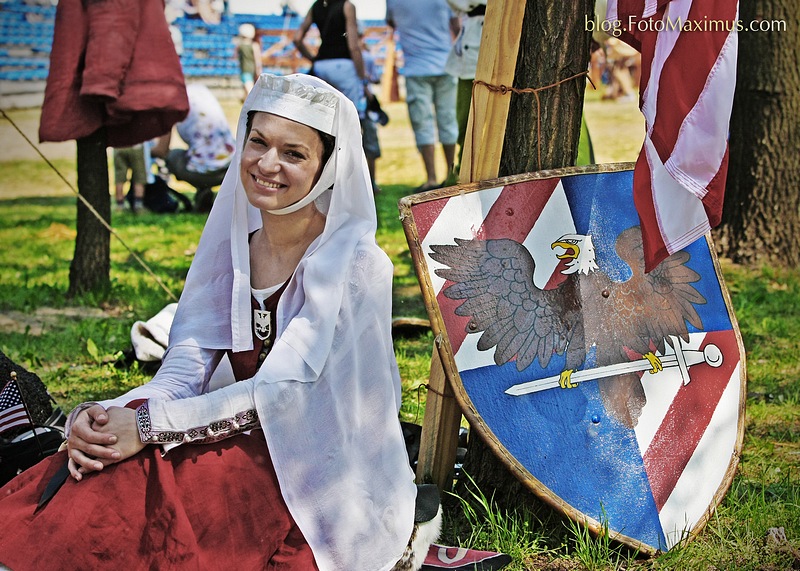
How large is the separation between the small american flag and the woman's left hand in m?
0.82

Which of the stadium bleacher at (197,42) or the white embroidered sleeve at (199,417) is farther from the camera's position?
the stadium bleacher at (197,42)

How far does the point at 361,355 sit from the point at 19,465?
1.27m

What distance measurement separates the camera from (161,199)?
10445mm

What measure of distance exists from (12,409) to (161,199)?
751 centimetres

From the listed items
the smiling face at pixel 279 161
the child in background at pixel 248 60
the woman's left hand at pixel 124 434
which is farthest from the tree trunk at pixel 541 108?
the child in background at pixel 248 60

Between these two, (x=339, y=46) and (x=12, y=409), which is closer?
(x=12, y=409)

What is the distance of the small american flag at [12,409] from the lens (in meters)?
3.16

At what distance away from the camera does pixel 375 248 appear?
2.73m

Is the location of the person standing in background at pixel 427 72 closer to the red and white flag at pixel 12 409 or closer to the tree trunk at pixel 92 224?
the tree trunk at pixel 92 224

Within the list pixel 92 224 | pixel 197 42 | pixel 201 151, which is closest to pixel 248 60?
pixel 197 42

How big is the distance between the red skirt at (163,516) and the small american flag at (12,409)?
0.64 metres

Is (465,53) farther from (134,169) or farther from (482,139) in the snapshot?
→ (134,169)

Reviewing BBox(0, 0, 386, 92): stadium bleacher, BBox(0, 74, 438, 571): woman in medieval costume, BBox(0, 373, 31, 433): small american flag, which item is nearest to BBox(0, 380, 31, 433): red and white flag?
BBox(0, 373, 31, 433): small american flag

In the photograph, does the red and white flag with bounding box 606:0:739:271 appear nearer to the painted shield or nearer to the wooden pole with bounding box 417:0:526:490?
the painted shield
